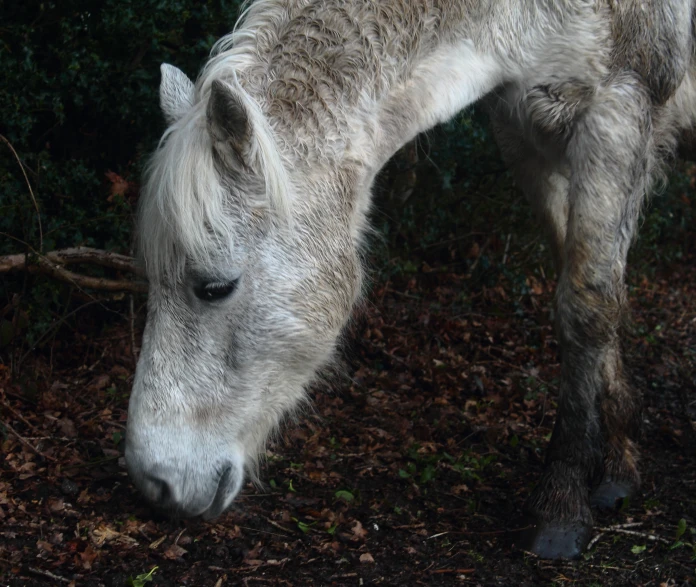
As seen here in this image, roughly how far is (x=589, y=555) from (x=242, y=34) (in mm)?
2554

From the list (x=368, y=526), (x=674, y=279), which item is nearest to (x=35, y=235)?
(x=368, y=526)

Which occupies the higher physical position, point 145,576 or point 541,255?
point 145,576

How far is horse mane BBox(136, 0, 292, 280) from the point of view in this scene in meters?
2.51

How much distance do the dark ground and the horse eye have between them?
1.09m

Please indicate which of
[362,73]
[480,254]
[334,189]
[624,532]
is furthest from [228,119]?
[480,254]

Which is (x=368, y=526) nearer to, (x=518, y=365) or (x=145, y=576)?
(x=145, y=576)

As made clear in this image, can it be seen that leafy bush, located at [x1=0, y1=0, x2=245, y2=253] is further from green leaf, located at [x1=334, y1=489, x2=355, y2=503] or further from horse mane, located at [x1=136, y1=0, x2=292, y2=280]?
green leaf, located at [x1=334, y1=489, x2=355, y2=503]

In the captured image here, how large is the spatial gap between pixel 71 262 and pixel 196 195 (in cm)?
156

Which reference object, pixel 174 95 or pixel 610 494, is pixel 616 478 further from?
pixel 174 95

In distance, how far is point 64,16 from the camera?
428 cm

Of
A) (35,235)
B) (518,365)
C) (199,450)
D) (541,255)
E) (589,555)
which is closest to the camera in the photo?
(199,450)

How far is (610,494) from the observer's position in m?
3.72

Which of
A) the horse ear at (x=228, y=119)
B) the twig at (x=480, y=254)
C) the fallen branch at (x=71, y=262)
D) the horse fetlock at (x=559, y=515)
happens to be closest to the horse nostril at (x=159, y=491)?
the horse ear at (x=228, y=119)

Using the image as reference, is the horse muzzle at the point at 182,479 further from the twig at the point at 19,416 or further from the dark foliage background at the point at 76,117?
the dark foliage background at the point at 76,117
